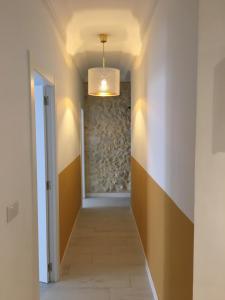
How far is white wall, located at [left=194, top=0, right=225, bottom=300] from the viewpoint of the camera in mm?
1432

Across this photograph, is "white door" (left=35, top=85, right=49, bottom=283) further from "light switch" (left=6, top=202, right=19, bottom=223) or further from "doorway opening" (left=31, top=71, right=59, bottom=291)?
"light switch" (left=6, top=202, right=19, bottom=223)

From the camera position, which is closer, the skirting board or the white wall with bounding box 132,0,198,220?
the white wall with bounding box 132,0,198,220

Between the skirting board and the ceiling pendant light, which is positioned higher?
the ceiling pendant light

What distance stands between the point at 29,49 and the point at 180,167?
49.3 inches

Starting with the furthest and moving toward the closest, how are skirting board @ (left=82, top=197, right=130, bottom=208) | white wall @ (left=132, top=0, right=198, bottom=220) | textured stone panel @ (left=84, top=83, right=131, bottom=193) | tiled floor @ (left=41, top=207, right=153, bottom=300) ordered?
textured stone panel @ (left=84, top=83, right=131, bottom=193) < skirting board @ (left=82, top=197, right=130, bottom=208) < tiled floor @ (left=41, top=207, right=153, bottom=300) < white wall @ (left=132, top=0, right=198, bottom=220)

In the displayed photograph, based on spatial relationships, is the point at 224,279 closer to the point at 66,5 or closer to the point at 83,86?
the point at 66,5

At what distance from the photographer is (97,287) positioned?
2988 mm

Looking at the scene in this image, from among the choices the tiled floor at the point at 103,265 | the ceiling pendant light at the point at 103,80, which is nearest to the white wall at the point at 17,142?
the tiled floor at the point at 103,265

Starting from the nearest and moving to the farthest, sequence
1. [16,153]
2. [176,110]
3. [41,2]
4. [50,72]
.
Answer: [16,153]
[176,110]
[41,2]
[50,72]

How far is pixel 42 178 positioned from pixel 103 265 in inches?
51.6

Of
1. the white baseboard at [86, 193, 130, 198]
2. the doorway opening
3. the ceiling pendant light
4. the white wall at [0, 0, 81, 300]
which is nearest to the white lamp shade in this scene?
the ceiling pendant light

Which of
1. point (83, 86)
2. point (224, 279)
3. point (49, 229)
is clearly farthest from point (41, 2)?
point (83, 86)

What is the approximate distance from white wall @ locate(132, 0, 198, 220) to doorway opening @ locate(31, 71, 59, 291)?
3.35 feet

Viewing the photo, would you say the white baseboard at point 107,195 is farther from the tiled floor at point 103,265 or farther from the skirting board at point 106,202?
the tiled floor at point 103,265
